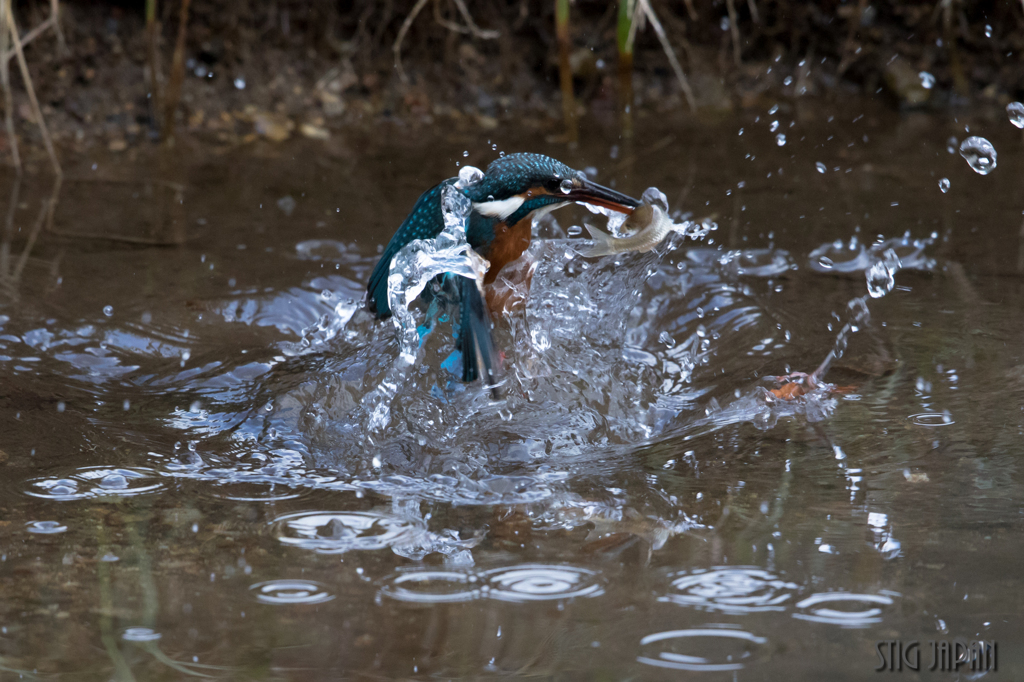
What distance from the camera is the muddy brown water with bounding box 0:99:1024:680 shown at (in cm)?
164

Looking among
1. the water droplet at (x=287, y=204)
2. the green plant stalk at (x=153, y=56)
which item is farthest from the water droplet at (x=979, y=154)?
the green plant stalk at (x=153, y=56)

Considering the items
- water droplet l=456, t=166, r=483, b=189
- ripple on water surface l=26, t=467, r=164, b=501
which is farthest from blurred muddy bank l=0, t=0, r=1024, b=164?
ripple on water surface l=26, t=467, r=164, b=501

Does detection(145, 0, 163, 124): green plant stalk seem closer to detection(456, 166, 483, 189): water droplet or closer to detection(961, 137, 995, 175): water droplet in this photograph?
detection(456, 166, 483, 189): water droplet

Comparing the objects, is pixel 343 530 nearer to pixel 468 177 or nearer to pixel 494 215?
pixel 494 215

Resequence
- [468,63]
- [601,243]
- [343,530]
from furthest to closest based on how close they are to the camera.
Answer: [468,63] → [601,243] → [343,530]

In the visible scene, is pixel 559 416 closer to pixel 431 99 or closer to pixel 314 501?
pixel 314 501

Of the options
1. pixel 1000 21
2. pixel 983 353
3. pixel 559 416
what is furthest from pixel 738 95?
pixel 559 416

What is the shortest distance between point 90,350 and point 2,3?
1539 mm

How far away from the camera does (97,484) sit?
2.16 meters

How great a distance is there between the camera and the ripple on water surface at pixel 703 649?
154 centimetres

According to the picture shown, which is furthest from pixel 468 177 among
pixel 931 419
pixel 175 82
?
pixel 175 82

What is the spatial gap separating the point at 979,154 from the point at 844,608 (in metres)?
3.04

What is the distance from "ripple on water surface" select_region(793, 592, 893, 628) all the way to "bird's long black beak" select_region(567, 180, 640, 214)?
119 centimetres

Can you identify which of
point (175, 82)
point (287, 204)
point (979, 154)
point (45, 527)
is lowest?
point (45, 527)
